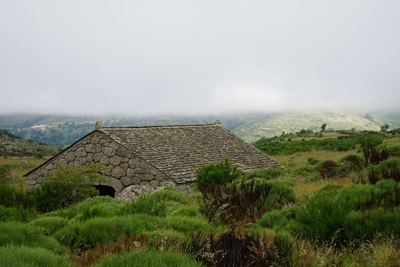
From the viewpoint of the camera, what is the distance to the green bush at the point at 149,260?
4285 millimetres

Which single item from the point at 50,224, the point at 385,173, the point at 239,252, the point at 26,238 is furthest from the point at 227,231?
the point at 385,173

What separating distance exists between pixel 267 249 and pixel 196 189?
37.4ft

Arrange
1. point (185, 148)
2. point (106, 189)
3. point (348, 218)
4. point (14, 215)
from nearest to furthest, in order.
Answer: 1. point (348, 218)
2. point (14, 215)
3. point (106, 189)
4. point (185, 148)

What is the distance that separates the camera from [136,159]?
17562 mm

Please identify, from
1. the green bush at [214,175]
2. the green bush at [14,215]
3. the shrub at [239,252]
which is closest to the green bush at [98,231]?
the green bush at [14,215]

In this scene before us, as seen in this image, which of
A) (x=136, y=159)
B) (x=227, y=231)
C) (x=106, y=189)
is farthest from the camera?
(x=106, y=189)

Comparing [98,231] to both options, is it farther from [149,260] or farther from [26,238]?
[149,260]

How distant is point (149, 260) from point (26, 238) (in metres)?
3.36

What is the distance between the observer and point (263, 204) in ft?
33.6

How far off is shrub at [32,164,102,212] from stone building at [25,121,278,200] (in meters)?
0.94

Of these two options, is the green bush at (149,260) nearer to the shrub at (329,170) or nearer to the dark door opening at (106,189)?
the shrub at (329,170)

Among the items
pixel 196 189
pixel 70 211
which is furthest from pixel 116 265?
pixel 196 189

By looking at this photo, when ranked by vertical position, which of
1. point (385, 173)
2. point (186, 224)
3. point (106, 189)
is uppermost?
point (385, 173)

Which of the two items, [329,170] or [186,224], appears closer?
[186,224]
